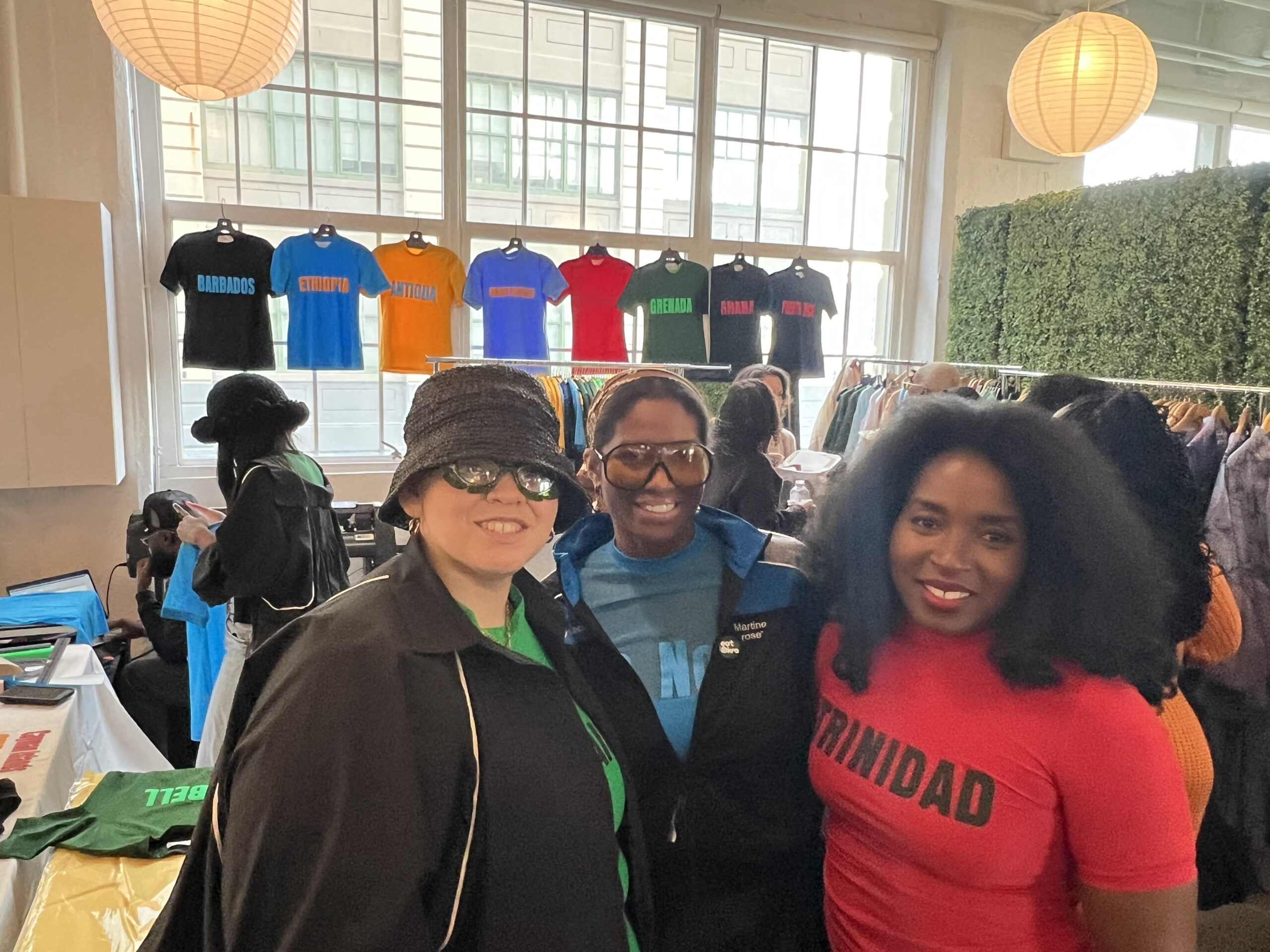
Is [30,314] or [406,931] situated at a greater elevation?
[30,314]

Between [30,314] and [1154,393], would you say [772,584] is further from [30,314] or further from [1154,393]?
[30,314]

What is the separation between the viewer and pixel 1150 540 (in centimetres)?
107

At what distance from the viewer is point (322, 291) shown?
3.85 meters

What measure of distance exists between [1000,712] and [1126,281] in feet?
11.5

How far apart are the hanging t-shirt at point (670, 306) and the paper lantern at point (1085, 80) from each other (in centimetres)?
167

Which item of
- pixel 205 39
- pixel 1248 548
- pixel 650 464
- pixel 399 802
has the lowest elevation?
pixel 1248 548

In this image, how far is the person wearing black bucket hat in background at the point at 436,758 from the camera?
721 mm

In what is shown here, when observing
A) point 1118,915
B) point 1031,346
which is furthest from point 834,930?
point 1031,346

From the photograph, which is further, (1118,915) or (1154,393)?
(1154,393)

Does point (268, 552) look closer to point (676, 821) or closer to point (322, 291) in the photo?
point (676, 821)

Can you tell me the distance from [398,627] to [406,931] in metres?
0.27

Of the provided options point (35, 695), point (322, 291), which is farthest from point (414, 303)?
point (35, 695)

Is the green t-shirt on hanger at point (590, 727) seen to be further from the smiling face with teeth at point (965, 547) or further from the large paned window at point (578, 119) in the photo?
the large paned window at point (578, 119)

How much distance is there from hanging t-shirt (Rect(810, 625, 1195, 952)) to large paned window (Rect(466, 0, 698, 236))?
395cm
